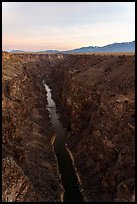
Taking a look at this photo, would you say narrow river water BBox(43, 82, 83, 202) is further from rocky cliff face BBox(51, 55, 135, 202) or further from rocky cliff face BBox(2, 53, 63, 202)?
rocky cliff face BBox(51, 55, 135, 202)

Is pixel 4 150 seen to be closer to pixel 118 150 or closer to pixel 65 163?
pixel 65 163

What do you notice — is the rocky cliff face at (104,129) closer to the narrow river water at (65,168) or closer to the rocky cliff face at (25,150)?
the narrow river water at (65,168)

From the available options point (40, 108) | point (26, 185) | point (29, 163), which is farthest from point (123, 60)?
point (26, 185)

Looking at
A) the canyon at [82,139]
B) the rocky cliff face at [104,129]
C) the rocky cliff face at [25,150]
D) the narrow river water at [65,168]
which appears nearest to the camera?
the rocky cliff face at [25,150]

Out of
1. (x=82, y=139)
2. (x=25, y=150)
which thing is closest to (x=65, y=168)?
(x=25, y=150)

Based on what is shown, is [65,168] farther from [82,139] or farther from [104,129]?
[104,129]

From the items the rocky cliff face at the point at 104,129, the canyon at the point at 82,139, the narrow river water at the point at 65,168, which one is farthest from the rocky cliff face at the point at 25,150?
the rocky cliff face at the point at 104,129
